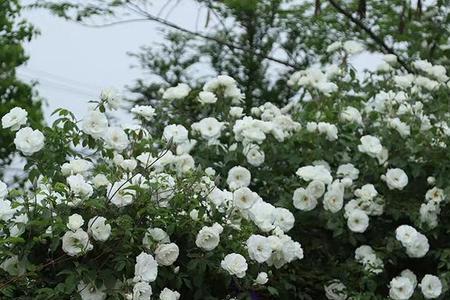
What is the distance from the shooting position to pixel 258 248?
2824mm

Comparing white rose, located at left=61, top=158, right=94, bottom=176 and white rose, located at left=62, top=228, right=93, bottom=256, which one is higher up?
white rose, located at left=62, top=228, right=93, bottom=256

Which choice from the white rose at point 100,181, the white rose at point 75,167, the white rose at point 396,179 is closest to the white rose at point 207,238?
the white rose at point 100,181

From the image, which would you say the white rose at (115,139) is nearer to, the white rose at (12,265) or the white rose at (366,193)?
the white rose at (12,265)

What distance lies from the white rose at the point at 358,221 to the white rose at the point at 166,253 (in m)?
1.11

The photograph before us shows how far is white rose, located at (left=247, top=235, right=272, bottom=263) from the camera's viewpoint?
2814 millimetres

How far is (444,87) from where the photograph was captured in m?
4.40

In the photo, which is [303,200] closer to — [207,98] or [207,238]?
[207,98]

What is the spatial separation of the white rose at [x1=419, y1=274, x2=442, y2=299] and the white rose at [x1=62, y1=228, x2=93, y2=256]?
1.53 meters

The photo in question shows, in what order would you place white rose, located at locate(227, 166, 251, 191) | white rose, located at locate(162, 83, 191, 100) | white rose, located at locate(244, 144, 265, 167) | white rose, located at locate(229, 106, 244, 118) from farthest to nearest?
white rose, located at locate(162, 83, 191, 100) → white rose, located at locate(229, 106, 244, 118) → white rose, located at locate(244, 144, 265, 167) → white rose, located at locate(227, 166, 251, 191)

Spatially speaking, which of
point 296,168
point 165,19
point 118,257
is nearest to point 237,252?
point 118,257

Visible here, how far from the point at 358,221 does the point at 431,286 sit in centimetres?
40

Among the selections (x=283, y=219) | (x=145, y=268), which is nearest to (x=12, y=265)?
(x=145, y=268)

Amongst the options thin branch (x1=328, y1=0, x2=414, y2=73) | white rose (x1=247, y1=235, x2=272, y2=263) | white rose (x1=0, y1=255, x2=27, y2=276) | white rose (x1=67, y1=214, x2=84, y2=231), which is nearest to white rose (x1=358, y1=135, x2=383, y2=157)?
white rose (x1=247, y1=235, x2=272, y2=263)

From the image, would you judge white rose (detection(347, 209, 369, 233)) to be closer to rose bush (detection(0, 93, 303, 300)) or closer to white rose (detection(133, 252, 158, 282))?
rose bush (detection(0, 93, 303, 300))
